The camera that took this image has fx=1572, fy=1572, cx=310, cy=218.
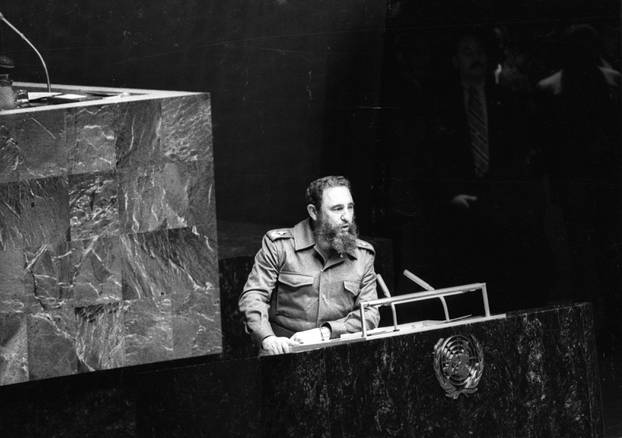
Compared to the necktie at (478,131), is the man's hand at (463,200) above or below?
below

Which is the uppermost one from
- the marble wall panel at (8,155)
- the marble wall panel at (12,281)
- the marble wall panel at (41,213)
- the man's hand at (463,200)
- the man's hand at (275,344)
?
the marble wall panel at (8,155)

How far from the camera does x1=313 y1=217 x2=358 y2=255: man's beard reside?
7.64 m

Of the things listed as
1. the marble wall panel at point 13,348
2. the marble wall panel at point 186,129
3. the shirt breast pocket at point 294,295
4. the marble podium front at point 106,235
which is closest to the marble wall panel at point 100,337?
the marble podium front at point 106,235

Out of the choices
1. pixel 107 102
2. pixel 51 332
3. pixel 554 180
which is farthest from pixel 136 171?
pixel 554 180

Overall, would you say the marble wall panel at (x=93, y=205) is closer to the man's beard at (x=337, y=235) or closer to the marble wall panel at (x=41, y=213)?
the marble wall panel at (x=41, y=213)

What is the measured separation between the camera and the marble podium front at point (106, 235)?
6.58 metres

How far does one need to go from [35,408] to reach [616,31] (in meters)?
3.96

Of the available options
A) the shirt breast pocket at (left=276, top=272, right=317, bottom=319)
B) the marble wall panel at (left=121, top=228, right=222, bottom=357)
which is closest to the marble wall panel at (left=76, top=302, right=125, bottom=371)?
the marble wall panel at (left=121, top=228, right=222, bottom=357)

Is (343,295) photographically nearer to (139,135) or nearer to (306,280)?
(306,280)

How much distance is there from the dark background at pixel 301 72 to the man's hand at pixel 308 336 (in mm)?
2325

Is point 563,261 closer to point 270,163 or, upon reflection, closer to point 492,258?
point 492,258

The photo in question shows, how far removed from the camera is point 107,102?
677cm

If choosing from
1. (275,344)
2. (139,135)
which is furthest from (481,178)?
(139,135)

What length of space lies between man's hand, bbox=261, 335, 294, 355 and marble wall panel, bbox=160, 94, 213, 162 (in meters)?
0.89
